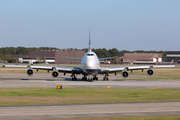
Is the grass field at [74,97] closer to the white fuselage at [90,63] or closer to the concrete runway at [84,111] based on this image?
the concrete runway at [84,111]

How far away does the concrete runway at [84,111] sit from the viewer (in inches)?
744

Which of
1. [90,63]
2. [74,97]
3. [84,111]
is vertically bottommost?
[74,97]

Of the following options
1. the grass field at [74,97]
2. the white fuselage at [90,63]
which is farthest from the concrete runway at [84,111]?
the white fuselage at [90,63]

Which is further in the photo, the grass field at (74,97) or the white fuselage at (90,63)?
the white fuselage at (90,63)

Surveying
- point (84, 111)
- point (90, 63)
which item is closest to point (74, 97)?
point (84, 111)

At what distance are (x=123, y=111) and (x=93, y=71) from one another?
30.8m

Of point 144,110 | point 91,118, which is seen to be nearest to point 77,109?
point 91,118

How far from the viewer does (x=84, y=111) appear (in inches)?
811

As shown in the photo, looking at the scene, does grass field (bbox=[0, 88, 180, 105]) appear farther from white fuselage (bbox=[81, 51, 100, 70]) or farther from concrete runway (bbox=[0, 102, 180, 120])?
white fuselage (bbox=[81, 51, 100, 70])

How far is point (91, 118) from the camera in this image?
59.4 feet

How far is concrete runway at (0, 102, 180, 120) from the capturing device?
18891mm

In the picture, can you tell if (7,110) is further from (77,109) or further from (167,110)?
(167,110)

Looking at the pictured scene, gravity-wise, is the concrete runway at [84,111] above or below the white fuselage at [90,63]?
below

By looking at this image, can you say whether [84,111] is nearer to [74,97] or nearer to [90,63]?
[74,97]
